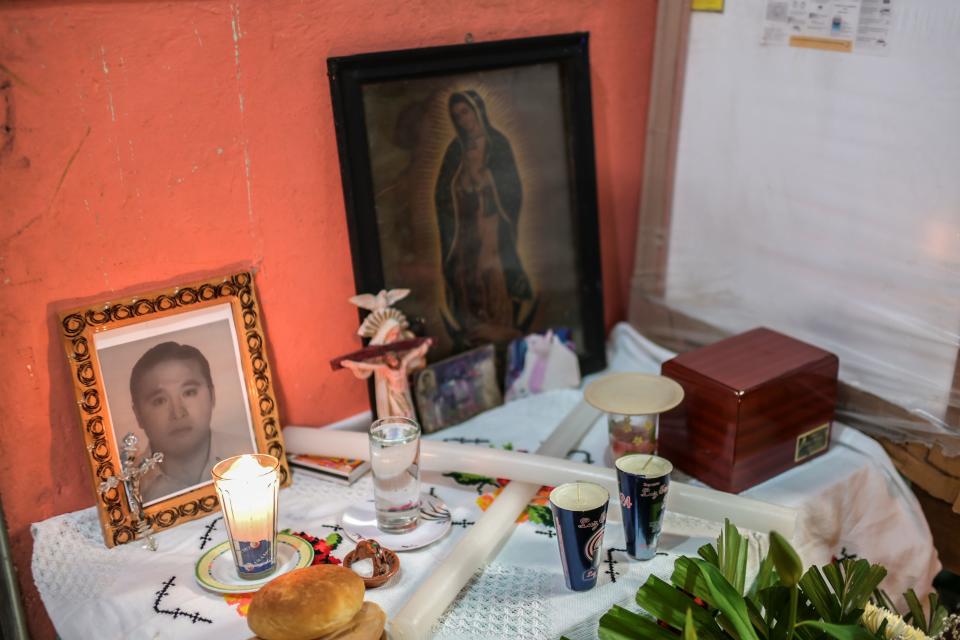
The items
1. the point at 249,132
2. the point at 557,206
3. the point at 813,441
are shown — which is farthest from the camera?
the point at 557,206

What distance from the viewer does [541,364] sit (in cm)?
170

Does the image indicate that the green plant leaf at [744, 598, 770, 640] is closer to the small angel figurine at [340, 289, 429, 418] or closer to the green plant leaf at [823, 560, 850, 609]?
the green plant leaf at [823, 560, 850, 609]

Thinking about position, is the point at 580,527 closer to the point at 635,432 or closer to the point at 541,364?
the point at 635,432

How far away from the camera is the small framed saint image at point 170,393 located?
1252 millimetres

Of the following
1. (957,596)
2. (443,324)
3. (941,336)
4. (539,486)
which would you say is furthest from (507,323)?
(957,596)

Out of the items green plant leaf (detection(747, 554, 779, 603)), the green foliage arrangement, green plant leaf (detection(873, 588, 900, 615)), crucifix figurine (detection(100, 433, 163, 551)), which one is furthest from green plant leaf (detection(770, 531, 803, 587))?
crucifix figurine (detection(100, 433, 163, 551))

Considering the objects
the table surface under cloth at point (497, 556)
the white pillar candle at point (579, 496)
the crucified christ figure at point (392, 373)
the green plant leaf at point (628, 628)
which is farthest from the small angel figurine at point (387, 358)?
the green plant leaf at point (628, 628)

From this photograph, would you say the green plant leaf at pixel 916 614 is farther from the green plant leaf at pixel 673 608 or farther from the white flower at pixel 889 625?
the green plant leaf at pixel 673 608

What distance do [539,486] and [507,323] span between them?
39cm

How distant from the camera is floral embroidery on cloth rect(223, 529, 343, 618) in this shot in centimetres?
114

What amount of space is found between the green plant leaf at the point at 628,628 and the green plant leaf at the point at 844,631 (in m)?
0.17

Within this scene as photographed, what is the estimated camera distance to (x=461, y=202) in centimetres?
157

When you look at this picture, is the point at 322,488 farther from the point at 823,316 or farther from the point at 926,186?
the point at 926,186

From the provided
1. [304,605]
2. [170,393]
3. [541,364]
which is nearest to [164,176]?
[170,393]
